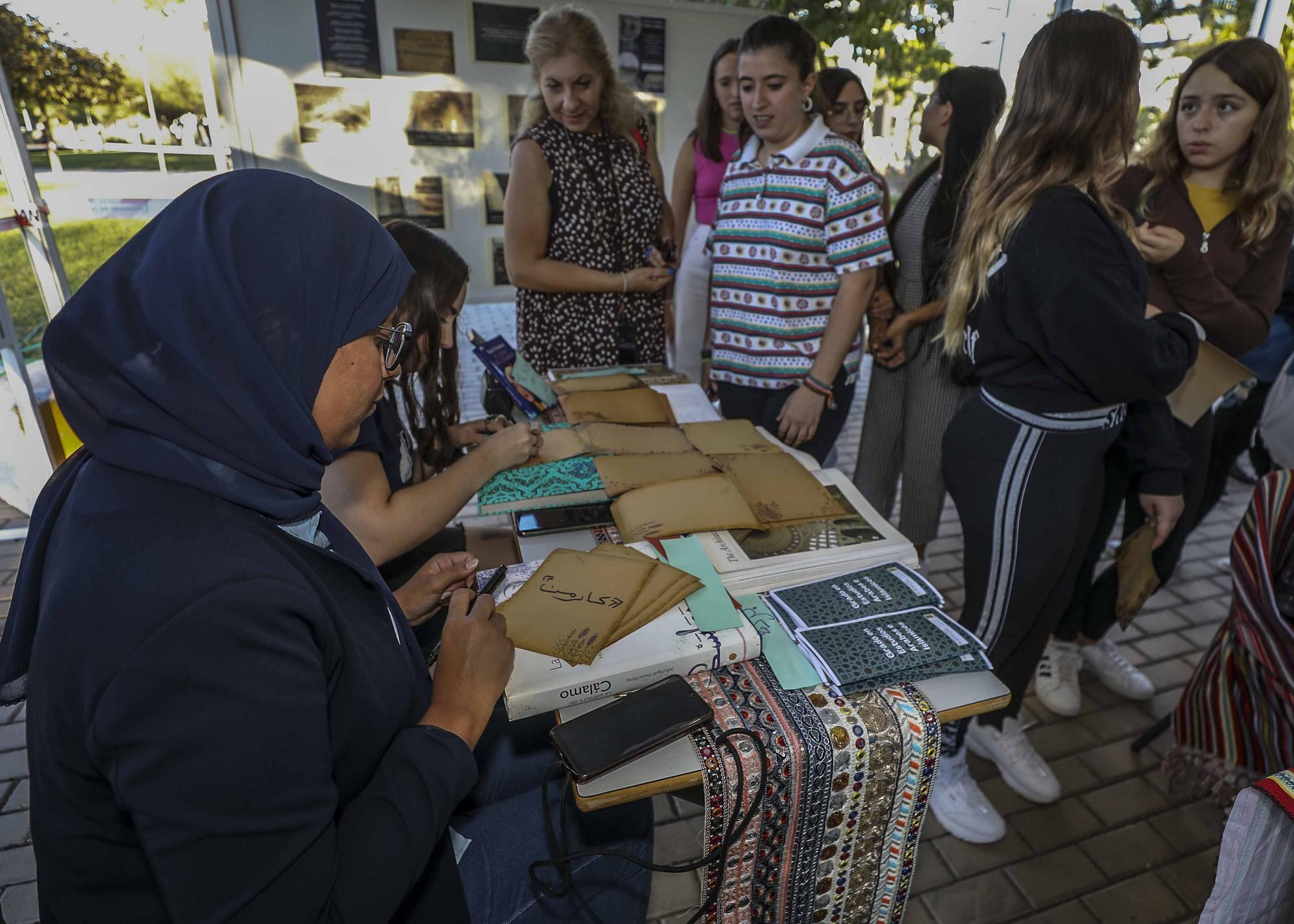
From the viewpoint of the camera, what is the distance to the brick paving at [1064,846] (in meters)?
1.72

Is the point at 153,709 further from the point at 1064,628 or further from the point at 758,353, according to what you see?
the point at 1064,628

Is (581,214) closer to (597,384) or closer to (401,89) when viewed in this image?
(597,384)

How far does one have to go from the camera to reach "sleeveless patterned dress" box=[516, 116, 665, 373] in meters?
2.25

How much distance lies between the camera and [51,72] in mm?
3795

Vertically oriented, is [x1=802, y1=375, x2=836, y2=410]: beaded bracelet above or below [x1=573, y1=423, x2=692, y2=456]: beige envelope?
above

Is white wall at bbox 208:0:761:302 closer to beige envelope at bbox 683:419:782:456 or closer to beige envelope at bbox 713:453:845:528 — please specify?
beige envelope at bbox 683:419:782:456

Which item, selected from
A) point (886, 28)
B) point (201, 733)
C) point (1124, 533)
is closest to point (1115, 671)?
point (1124, 533)

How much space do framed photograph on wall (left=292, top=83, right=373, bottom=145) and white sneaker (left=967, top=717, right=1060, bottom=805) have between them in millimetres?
4591

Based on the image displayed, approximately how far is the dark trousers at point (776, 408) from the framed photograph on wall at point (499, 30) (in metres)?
3.47

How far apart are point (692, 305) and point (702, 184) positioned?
1.58ft

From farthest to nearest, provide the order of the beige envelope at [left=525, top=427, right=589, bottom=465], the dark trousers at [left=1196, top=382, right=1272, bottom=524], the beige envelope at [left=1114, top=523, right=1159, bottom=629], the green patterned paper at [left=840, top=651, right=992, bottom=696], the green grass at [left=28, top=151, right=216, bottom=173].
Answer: the green grass at [left=28, top=151, right=216, bottom=173]
the dark trousers at [left=1196, top=382, right=1272, bottom=524]
the beige envelope at [left=1114, top=523, right=1159, bottom=629]
the beige envelope at [left=525, top=427, right=589, bottom=465]
the green patterned paper at [left=840, top=651, right=992, bottom=696]

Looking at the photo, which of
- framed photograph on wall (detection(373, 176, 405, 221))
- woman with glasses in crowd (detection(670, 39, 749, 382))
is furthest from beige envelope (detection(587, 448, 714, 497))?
framed photograph on wall (detection(373, 176, 405, 221))

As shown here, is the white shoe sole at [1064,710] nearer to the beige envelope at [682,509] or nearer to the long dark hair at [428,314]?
Answer: the beige envelope at [682,509]

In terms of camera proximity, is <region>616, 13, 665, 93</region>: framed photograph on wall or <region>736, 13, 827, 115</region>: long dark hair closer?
<region>736, 13, 827, 115</region>: long dark hair
